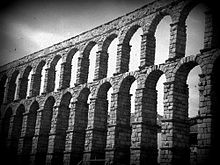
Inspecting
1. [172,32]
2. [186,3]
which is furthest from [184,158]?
[186,3]

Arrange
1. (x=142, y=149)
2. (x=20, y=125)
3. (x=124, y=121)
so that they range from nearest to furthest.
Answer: (x=142, y=149), (x=124, y=121), (x=20, y=125)

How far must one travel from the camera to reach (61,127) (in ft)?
83.7

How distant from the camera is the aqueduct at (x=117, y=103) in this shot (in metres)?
17.0

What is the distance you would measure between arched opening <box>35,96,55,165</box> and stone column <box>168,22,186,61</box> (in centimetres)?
1164

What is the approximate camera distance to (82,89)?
2384 cm

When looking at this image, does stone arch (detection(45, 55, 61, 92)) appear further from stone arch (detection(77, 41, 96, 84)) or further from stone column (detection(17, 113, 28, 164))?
stone arch (detection(77, 41, 96, 84))

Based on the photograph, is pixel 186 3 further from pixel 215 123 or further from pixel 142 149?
pixel 142 149

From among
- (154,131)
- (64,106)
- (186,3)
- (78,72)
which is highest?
(186,3)

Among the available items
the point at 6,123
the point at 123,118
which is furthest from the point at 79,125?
the point at 6,123

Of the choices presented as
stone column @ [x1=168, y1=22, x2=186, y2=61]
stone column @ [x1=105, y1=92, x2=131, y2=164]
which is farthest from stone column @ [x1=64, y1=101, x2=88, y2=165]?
stone column @ [x1=168, y1=22, x2=186, y2=61]

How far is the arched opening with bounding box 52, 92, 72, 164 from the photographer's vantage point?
2475 cm

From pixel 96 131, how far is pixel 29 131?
27.8 feet

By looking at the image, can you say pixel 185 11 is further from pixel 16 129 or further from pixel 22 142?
pixel 16 129

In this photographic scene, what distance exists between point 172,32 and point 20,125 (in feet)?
56.5
